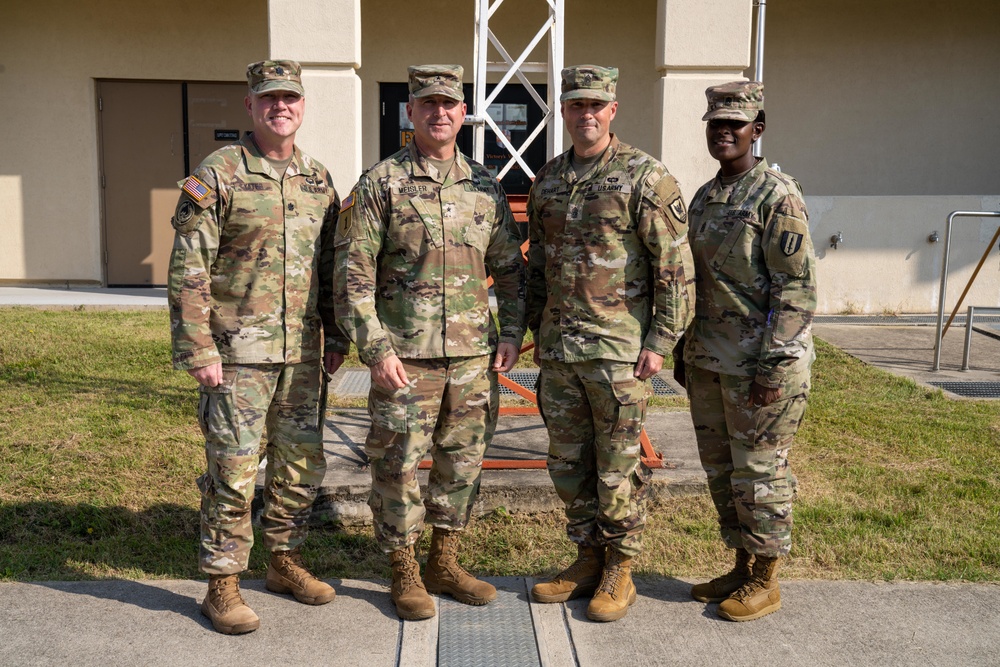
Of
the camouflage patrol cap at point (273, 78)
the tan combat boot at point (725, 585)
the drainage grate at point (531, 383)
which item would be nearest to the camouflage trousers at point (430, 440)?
the tan combat boot at point (725, 585)

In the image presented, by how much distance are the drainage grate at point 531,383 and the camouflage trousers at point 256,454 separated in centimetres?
320

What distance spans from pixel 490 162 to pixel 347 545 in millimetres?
7067

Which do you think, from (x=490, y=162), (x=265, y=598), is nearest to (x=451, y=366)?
(x=265, y=598)

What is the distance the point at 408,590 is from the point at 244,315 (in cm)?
119

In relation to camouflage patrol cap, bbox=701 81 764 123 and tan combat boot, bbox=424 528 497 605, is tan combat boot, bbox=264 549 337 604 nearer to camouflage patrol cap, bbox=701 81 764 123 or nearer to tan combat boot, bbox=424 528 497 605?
tan combat boot, bbox=424 528 497 605

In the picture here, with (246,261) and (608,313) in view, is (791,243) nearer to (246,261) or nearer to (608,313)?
(608,313)

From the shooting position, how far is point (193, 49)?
34.9 ft

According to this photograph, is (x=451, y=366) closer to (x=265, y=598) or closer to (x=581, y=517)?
(x=581, y=517)

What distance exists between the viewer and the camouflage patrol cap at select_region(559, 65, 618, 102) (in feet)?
11.0

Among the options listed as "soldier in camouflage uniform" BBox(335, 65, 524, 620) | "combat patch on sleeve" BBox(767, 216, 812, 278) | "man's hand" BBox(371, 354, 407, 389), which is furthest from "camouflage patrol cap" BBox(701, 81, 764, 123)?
"man's hand" BBox(371, 354, 407, 389)

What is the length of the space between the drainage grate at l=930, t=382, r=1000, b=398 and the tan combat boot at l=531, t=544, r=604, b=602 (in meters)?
4.33

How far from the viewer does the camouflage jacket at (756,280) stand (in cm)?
334

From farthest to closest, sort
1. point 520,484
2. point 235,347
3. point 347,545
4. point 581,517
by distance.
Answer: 1. point 520,484
2. point 347,545
3. point 581,517
4. point 235,347

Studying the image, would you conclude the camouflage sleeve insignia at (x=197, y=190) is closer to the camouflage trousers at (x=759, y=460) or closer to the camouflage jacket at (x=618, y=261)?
the camouflage jacket at (x=618, y=261)
